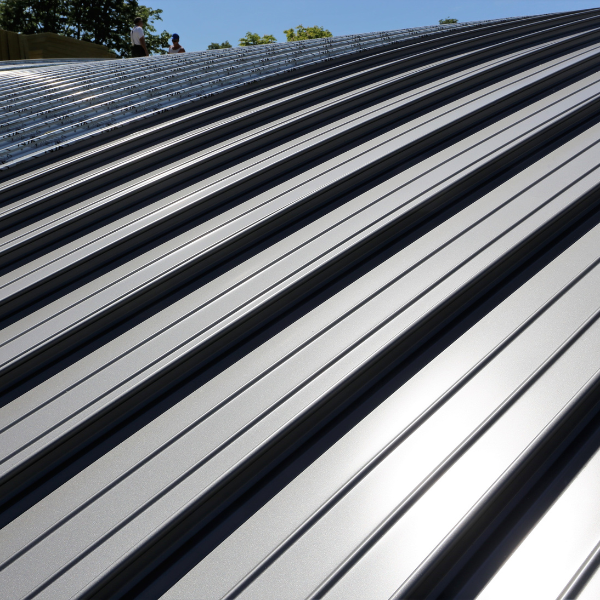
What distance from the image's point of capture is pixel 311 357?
2.82 metres

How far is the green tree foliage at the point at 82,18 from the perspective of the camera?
44344 millimetres

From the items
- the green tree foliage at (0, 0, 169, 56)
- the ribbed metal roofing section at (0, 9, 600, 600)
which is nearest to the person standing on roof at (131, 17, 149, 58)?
the ribbed metal roofing section at (0, 9, 600, 600)

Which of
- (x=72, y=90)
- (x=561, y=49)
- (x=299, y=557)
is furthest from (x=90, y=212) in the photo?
(x=561, y=49)

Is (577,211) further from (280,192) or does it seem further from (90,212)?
(90,212)

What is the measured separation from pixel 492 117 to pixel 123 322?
3.98 m

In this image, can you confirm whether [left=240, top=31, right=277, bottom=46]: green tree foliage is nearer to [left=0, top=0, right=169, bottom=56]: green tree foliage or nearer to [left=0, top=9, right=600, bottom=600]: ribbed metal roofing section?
[left=0, top=0, right=169, bottom=56]: green tree foliage

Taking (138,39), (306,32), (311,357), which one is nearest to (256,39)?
(306,32)

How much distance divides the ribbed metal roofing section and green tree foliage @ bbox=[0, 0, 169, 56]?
158ft

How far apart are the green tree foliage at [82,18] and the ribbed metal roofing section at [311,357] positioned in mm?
48286

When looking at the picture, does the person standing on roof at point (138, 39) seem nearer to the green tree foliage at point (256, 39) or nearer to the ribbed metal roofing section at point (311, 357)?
the ribbed metal roofing section at point (311, 357)

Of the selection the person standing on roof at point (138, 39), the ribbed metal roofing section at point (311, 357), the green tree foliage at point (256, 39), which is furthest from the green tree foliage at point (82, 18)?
the ribbed metal roofing section at point (311, 357)

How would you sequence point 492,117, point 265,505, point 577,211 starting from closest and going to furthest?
point 265,505 < point 577,211 < point 492,117

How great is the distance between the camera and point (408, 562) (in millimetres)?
1940

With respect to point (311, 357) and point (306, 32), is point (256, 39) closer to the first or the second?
point (306, 32)
